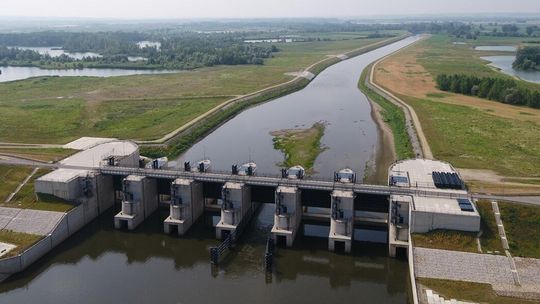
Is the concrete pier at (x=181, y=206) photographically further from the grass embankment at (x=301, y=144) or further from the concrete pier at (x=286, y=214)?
the grass embankment at (x=301, y=144)

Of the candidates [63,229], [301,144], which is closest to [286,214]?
[63,229]

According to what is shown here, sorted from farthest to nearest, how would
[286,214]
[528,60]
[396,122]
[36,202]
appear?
[528,60]
[396,122]
[36,202]
[286,214]

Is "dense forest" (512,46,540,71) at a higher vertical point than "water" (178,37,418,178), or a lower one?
higher

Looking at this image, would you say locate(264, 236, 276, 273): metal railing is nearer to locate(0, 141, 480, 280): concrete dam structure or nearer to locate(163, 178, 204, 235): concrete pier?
locate(0, 141, 480, 280): concrete dam structure

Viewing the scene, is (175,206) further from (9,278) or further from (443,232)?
(443,232)

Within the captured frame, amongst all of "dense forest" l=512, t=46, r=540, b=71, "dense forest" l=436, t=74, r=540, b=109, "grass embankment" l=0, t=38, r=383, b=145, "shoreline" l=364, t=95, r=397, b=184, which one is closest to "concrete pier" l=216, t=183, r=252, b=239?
"shoreline" l=364, t=95, r=397, b=184

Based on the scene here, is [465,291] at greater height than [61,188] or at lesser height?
lesser

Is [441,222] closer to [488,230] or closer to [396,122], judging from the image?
[488,230]
